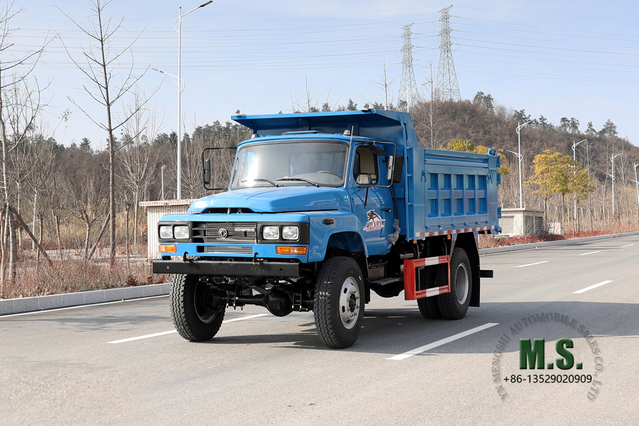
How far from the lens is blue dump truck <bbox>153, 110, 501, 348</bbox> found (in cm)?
747

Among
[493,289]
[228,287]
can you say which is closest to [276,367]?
[228,287]

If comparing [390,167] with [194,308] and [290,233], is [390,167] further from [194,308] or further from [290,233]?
[194,308]

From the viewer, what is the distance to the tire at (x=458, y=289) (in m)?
10.1

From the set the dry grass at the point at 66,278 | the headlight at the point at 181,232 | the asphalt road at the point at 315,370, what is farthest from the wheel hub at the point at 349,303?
the dry grass at the point at 66,278

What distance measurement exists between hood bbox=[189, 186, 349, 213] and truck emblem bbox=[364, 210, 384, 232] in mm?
489

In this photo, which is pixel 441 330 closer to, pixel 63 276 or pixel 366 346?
pixel 366 346

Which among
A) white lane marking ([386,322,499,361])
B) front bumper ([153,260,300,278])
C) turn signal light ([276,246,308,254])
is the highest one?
turn signal light ([276,246,308,254])

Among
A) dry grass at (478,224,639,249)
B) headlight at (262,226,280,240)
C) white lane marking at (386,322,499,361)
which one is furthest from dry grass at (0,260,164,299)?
dry grass at (478,224,639,249)

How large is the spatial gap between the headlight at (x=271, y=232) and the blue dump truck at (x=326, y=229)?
0.05ft

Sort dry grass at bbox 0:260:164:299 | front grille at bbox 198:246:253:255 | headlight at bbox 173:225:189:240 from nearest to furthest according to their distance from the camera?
front grille at bbox 198:246:253:255
headlight at bbox 173:225:189:240
dry grass at bbox 0:260:164:299

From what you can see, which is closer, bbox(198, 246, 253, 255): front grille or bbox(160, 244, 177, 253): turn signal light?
bbox(198, 246, 253, 255): front grille

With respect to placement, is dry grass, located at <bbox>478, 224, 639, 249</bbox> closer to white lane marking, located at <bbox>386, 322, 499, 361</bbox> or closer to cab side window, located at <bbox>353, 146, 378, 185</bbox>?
white lane marking, located at <bbox>386, 322, 499, 361</bbox>

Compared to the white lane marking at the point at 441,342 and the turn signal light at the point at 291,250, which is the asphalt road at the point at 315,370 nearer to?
the white lane marking at the point at 441,342

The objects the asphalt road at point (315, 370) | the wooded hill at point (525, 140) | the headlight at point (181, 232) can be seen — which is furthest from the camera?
the wooded hill at point (525, 140)
